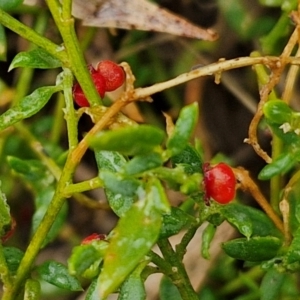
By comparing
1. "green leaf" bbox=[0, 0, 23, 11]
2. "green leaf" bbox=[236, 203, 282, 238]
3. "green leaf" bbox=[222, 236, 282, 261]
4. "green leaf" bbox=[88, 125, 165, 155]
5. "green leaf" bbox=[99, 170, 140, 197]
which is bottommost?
"green leaf" bbox=[236, 203, 282, 238]

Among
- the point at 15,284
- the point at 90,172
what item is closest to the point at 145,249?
the point at 15,284

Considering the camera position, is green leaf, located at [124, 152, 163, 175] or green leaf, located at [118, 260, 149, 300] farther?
green leaf, located at [118, 260, 149, 300]

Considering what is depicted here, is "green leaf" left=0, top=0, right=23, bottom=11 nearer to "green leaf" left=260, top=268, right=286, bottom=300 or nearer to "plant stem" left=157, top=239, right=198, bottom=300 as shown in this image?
"plant stem" left=157, top=239, right=198, bottom=300

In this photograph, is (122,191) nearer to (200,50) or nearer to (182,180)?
(182,180)

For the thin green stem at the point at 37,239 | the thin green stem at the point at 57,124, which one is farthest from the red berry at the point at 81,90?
the thin green stem at the point at 57,124

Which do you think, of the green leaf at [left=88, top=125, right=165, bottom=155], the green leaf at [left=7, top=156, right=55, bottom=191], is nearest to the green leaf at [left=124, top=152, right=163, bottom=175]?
the green leaf at [left=88, top=125, right=165, bottom=155]

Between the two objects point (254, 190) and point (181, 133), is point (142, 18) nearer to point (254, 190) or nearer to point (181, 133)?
point (254, 190)

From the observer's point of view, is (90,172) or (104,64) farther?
(90,172)
